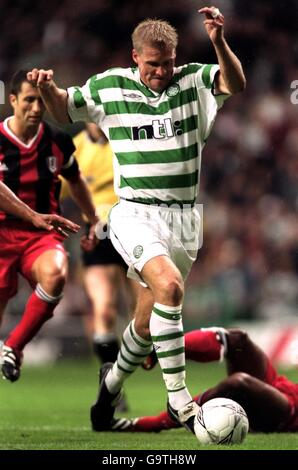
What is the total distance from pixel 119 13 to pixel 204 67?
8880 millimetres

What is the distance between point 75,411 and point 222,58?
3.43 metres

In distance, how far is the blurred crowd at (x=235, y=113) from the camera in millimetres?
13586

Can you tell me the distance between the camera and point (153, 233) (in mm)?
5613

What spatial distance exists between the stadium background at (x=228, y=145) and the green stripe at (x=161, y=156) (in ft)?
22.9

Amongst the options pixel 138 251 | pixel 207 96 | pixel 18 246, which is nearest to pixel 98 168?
pixel 18 246

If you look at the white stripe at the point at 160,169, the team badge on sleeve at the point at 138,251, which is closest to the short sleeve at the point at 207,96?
the white stripe at the point at 160,169

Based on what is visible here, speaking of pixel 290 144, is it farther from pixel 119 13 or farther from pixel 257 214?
pixel 119 13

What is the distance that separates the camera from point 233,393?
5766 mm

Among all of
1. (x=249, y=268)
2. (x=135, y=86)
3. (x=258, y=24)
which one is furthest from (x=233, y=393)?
(x=258, y=24)

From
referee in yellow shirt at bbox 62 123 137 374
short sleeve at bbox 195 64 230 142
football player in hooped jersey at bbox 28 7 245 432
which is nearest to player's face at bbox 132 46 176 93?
football player in hooped jersey at bbox 28 7 245 432

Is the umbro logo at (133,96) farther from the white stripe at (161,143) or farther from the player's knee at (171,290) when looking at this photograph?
the player's knee at (171,290)

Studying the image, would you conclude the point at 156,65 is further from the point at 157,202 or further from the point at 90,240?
the point at 90,240

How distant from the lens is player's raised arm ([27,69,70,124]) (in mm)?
5520
